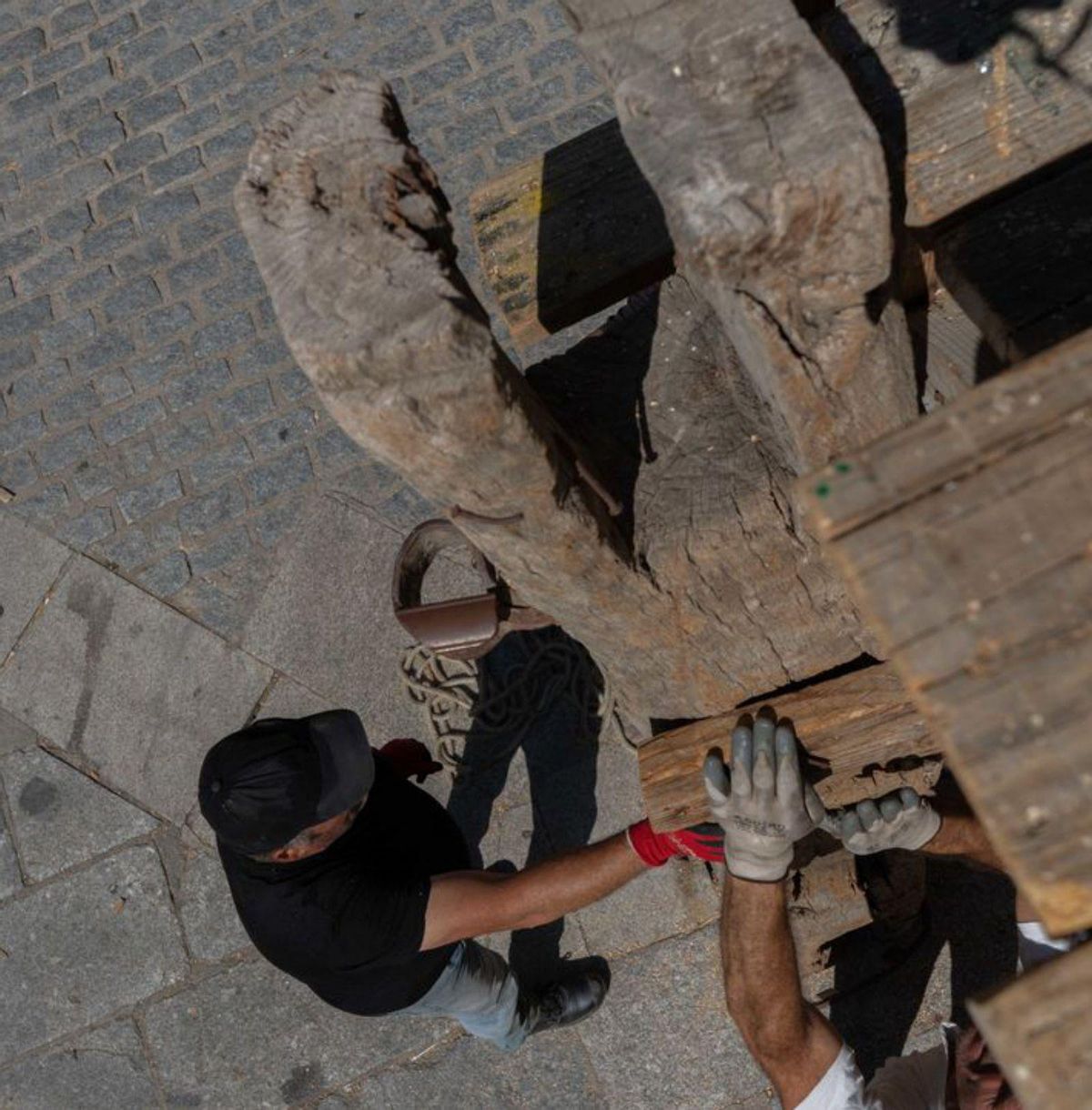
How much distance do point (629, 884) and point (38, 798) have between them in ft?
7.68

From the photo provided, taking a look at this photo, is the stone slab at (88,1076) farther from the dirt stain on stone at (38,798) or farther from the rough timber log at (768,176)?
the rough timber log at (768,176)

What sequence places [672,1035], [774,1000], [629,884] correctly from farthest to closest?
Answer: [629,884] → [672,1035] → [774,1000]

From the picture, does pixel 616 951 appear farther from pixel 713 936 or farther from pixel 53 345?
pixel 53 345

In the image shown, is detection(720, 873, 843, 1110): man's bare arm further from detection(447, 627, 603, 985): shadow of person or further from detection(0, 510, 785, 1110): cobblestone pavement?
detection(447, 627, 603, 985): shadow of person

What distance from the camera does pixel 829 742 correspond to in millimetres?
2479

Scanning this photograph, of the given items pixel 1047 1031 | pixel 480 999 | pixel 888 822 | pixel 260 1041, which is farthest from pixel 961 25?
pixel 260 1041

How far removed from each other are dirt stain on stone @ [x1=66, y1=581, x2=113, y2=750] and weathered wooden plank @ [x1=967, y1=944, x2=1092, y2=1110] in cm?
411

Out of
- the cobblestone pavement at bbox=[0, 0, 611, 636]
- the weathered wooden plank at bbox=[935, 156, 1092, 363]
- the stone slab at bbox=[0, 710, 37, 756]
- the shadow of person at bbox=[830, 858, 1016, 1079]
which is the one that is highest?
the cobblestone pavement at bbox=[0, 0, 611, 636]

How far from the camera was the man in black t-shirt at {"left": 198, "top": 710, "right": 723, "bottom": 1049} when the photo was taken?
9.91 feet

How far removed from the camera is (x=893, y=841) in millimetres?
2996

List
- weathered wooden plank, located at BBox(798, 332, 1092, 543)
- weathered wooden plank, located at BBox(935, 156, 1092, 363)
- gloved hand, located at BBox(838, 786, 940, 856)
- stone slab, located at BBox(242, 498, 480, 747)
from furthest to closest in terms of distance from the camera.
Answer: stone slab, located at BBox(242, 498, 480, 747) → gloved hand, located at BBox(838, 786, 940, 856) → weathered wooden plank, located at BBox(935, 156, 1092, 363) → weathered wooden plank, located at BBox(798, 332, 1092, 543)

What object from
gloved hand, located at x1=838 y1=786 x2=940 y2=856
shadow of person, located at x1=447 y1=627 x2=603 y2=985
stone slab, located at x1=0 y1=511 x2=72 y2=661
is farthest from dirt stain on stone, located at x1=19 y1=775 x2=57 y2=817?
gloved hand, located at x1=838 y1=786 x2=940 y2=856

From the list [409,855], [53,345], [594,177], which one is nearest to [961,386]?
[594,177]

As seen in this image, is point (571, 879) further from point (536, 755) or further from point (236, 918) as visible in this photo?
point (236, 918)
